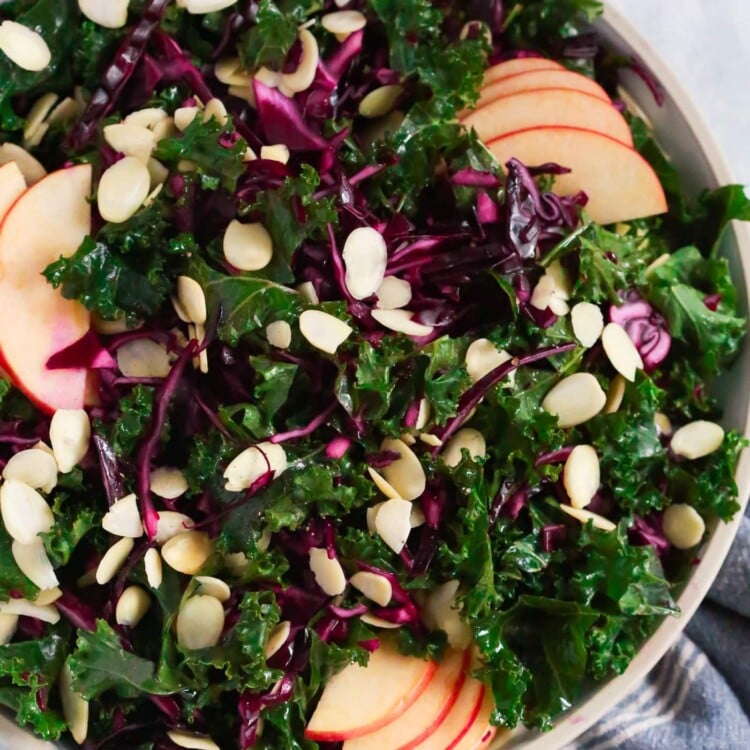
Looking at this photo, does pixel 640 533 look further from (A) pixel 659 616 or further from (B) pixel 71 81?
(B) pixel 71 81

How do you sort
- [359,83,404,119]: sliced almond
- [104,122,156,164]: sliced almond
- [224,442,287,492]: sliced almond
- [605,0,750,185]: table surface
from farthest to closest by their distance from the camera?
[605,0,750,185]: table surface, [359,83,404,119]: sliced almond, [104,122,156,164]: sliced almond, [224,442,287,492]: sliced almond

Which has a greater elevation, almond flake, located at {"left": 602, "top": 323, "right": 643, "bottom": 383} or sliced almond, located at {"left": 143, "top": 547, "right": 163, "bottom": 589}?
almond flake, located at {"left": 602, "top": 323, "right": 643, "bottom": 383}

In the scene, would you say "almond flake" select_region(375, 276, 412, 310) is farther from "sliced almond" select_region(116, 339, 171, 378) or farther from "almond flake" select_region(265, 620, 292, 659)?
"almond flake" select_region(265, 620, 292, 659)

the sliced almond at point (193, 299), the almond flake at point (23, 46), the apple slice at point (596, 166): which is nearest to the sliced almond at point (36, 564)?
the sliced almond at point (193, 299)

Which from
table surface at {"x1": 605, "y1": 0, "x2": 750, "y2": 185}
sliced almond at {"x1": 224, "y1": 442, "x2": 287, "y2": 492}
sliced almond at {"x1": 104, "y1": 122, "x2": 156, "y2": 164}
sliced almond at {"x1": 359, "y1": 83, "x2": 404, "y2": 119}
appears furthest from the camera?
table surface at {"x1": 605, "y1": 0, "x2": 750, "y2": 185}

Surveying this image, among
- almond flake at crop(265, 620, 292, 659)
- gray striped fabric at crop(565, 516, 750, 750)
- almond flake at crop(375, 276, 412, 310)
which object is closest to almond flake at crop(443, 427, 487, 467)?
almond flake at crop(375, 276, 412, 310)

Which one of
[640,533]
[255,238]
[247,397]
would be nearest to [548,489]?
[640,533]
